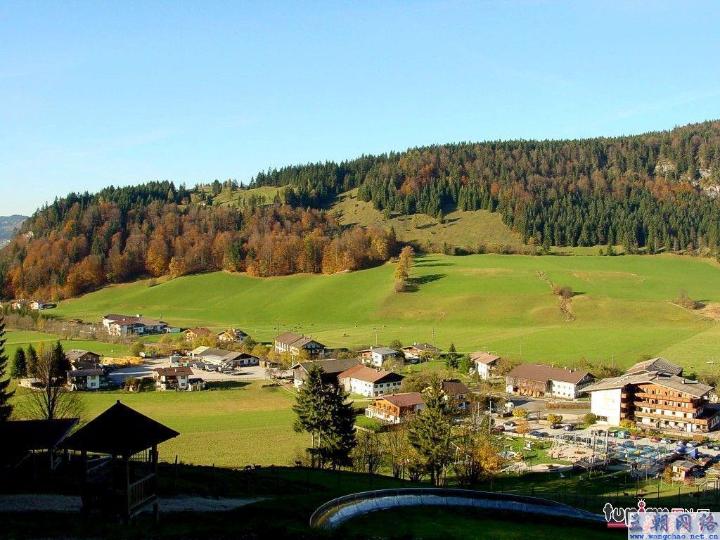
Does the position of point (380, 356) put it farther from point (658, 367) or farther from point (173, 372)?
point (658, 367)

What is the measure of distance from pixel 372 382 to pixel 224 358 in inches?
1090

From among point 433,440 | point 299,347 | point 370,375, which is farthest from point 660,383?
point 299,347

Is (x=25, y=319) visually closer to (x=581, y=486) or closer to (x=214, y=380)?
(x=214, y=380)

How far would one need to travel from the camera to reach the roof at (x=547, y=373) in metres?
71.1

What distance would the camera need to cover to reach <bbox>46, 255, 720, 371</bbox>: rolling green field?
89.3 m

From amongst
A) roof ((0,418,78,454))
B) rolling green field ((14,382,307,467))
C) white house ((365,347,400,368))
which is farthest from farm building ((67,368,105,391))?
roof ((0,418,78,454))

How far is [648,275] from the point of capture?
130 m

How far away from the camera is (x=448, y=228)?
178 metres

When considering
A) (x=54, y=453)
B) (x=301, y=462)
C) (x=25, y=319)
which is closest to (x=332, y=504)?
(x=54, y=453)

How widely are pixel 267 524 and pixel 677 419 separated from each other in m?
51.9

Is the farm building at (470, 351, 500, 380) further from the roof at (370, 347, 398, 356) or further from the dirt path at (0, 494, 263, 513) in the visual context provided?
the dirt path at (0, 494, 263, 513)

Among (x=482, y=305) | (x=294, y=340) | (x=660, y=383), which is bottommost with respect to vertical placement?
(x=294, y=340)

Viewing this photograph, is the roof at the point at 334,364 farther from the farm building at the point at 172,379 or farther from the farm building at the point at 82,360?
the farm building at the point at 82,360

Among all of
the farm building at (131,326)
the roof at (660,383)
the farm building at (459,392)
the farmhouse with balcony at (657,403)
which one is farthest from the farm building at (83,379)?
the farmhouse with balcony at (657,403)
